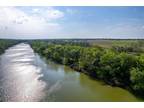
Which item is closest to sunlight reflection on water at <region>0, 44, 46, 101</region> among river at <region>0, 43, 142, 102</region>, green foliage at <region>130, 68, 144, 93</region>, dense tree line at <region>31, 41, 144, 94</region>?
river at <region>0, 43, 142, 102</region>

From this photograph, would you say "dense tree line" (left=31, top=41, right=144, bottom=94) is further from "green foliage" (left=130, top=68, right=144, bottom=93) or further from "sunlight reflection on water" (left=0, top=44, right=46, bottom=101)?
"sunlight reflection on water" (left=0, top=44, right=46, bottom=101)

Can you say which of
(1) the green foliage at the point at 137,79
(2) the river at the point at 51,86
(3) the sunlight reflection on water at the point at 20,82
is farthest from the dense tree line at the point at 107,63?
(3) the sunlight reflection on water at the point at 20,82

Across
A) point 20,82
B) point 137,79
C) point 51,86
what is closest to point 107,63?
point 137,79

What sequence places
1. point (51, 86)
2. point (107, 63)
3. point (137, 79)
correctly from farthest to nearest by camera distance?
point (107, 63) → point (51, 86) → point (137, 79)

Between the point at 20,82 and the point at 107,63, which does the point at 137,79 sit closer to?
the point at 107,63

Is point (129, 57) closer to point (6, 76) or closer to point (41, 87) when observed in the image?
point (41, 87)

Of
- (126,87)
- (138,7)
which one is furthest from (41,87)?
(138,7)
